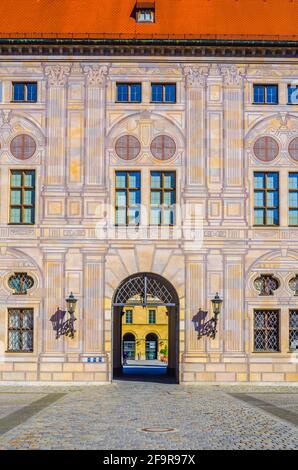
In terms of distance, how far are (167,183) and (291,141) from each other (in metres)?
5.28

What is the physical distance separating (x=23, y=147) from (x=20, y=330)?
7.28m

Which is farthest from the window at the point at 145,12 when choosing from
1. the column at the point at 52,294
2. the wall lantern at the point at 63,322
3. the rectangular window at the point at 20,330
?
the rectangular window at the point at 20,330

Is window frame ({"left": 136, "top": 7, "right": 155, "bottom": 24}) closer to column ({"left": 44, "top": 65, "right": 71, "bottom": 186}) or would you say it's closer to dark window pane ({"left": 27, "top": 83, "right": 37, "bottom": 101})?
column ({"left": 44, "top": 65, "right": 71, "bottom": 186})

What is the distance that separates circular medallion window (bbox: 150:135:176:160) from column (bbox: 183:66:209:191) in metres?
0.64

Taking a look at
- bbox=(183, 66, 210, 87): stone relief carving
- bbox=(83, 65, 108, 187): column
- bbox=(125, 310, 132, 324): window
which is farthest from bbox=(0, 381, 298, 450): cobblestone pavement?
bbox=(125, 310, 132, 324): window

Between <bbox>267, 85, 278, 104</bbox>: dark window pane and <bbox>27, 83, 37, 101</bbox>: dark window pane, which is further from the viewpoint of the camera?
<bbox>267, 85, 278, 104</bbox>: dark window pane

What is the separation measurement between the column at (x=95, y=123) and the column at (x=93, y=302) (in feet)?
10.0

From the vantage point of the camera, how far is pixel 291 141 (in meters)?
33.5

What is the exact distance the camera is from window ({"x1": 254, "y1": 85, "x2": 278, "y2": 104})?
3378 cm

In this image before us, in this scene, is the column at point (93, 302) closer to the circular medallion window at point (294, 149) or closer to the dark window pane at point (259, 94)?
the circular medallion window at point (294, 149)

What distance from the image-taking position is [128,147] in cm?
3334

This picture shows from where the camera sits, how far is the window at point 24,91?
1325 inches
